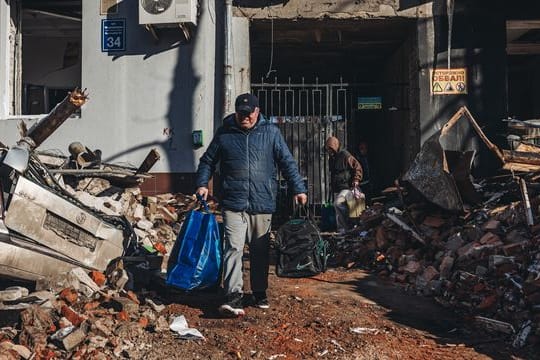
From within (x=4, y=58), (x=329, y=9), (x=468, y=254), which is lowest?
(x=468, y=254)

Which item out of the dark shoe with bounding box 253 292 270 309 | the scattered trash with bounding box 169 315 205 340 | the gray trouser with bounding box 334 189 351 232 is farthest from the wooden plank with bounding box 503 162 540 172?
the scattered trash with bounding box 169 315 205 340

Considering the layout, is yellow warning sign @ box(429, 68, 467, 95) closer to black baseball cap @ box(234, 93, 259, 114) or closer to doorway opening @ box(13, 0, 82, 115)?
black baseball cap @ box(234, 93, 259, 114)

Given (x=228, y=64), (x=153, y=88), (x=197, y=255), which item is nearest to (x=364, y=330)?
(x=197, y=255)

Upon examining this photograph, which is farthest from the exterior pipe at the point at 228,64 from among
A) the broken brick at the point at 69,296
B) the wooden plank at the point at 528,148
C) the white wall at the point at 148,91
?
the broken brick at the point at 69,296

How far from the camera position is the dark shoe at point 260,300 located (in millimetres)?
5072

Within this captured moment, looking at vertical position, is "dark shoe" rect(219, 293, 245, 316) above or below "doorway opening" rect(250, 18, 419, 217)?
below

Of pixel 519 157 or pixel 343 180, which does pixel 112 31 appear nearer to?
pixel 343 180

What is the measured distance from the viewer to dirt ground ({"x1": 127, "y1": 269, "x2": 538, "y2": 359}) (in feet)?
13.4

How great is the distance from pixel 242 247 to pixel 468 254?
2620 millimetres

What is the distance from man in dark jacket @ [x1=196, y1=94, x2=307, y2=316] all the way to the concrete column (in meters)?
4.56

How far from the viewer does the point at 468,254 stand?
5.98m

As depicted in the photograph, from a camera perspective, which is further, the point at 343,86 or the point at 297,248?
the point at 343,86

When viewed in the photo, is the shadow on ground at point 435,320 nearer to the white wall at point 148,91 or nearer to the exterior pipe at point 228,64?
the exterior pipe at point 228,64

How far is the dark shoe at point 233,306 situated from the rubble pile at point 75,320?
0.48 m
